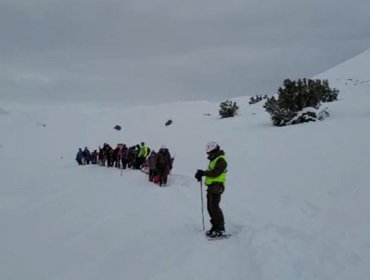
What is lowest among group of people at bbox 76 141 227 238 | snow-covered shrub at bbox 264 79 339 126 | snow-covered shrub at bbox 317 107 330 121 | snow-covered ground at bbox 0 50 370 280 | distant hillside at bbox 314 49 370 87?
snow-covered ground at bbox 0 50 370 280

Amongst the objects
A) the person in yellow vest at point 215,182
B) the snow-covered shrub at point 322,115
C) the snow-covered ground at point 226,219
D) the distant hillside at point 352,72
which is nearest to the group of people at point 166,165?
the person in yellow vest at point 215,182

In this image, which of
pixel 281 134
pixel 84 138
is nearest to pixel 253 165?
pixel 281 134

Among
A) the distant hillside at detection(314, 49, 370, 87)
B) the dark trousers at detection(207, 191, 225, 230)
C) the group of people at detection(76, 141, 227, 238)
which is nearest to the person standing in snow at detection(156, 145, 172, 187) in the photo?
the group of people at detection(76, 141, 227, 238)

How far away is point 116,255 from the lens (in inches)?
295

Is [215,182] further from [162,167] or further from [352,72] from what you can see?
[352,72]

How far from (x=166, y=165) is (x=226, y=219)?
6.36 meters

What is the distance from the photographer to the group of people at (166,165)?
799cm

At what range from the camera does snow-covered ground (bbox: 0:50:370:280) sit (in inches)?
255

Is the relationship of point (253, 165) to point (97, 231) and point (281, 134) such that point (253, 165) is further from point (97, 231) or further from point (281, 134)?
→ point (97, 231)

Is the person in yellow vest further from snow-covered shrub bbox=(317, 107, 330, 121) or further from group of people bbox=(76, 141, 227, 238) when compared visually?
snow-covered shrub bbox=(317, 107, 330, 121)

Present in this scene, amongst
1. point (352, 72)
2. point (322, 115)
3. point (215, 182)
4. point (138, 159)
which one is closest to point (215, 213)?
point (215, 182)

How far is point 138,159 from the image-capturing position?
71.9 ft

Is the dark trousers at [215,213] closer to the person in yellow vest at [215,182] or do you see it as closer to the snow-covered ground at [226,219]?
the person in yellow vest at [215,182]

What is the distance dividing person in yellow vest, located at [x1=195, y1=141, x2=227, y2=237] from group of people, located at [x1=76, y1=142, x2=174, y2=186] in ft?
24.2
